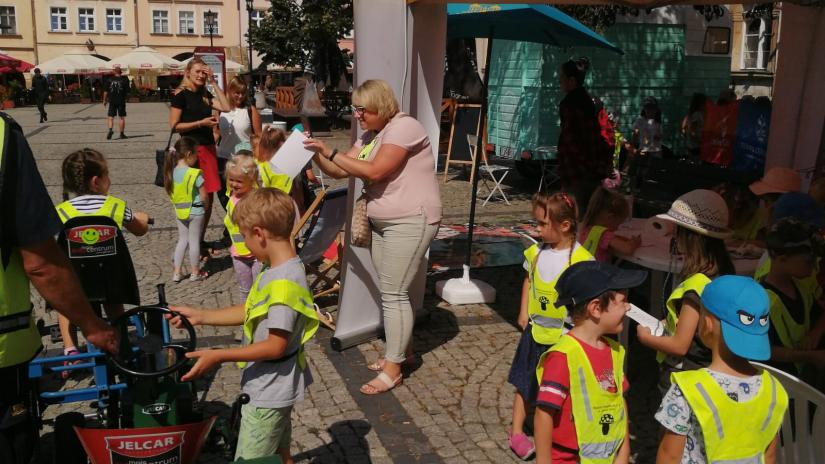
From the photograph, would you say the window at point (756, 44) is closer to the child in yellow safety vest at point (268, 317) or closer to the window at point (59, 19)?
the child in yellow safety vest at point (268, 317)

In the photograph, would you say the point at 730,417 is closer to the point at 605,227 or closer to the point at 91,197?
the point at 605,227

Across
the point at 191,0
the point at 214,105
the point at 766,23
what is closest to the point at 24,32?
the point at 191,0

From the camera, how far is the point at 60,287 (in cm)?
263

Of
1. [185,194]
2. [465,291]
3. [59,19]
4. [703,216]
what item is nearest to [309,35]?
[185,194]

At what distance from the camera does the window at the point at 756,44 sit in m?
25.8

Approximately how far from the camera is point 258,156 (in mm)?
6680

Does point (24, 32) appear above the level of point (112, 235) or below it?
above

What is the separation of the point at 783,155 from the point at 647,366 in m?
2.40

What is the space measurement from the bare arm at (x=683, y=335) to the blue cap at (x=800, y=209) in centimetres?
125

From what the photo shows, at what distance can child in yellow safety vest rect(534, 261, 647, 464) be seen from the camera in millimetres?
2752

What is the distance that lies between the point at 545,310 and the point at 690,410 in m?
1.40

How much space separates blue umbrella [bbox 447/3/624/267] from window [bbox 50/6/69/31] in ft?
191

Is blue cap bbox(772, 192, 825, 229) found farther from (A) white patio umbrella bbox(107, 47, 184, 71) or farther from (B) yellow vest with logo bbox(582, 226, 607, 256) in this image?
(A) white patio umbrella bbox(107, 47, 184, 71)

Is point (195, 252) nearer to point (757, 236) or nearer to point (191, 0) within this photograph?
point (757, 236)
